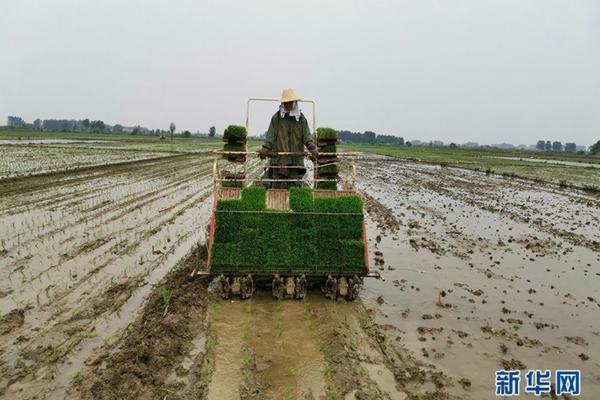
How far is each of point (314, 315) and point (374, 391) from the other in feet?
6.07

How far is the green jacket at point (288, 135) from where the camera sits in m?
7.91

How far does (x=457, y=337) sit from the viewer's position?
5941 mm

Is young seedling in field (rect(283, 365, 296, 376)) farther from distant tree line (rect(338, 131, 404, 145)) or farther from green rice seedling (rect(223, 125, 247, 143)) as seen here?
distant tree line (rect(338, 131, 404, 145))

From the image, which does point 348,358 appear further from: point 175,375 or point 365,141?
point 365,141

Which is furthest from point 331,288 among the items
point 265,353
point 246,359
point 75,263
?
point 75,263

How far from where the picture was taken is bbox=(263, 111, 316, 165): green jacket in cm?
791

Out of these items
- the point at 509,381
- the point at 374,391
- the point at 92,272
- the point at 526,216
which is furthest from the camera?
the point at 526,216

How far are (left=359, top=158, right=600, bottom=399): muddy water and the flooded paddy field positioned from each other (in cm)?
3

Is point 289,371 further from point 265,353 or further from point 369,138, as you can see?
point 369,138

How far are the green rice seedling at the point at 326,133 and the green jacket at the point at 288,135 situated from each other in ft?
2.81

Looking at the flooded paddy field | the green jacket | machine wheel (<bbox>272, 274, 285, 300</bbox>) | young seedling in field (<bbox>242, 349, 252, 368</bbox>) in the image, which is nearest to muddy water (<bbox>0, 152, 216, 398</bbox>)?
the flooded paddy field

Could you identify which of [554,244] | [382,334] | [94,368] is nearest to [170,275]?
[94,368]

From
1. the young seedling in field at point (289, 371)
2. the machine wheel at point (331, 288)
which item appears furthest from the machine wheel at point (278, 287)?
the young seedling in field at point (289, 371)

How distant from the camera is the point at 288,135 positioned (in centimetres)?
794
